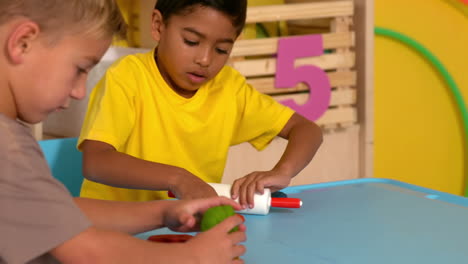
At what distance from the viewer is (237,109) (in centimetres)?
133

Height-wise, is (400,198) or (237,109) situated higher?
(237,109)

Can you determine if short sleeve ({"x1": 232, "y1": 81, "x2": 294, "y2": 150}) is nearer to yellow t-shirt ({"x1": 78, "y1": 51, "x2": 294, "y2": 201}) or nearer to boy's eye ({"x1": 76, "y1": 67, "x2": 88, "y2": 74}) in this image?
yellow t-shirt ({"x1": 78, "y1": 51, "x2": 294, "y2": 201})

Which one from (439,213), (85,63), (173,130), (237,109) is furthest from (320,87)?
(85,63)

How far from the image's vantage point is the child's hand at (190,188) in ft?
3.15

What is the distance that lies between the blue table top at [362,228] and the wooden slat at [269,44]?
0.70m

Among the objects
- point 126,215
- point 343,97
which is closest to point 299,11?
point 343,97

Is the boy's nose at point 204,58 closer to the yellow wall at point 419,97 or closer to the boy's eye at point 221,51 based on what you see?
the boy's eye at point 221,51

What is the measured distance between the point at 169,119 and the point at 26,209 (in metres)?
0.64

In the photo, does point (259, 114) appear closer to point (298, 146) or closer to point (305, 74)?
point (298, 146)

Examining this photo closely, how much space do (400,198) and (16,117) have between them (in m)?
0.62

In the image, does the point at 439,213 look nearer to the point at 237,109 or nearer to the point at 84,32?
the point at 237,109

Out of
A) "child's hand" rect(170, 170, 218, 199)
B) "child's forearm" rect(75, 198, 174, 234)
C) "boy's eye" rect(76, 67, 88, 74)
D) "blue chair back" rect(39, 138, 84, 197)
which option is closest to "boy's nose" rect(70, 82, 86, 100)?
"boy's eye" rect(76, 67, 88, 74)

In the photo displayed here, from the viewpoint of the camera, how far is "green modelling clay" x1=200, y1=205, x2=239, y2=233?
2.54ft

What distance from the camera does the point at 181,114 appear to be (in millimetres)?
1252
